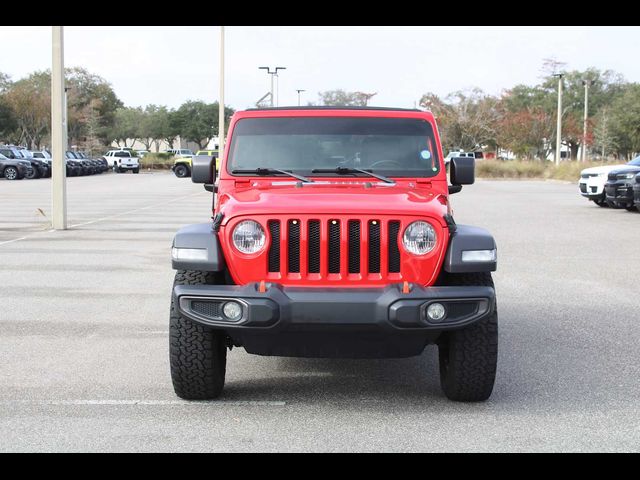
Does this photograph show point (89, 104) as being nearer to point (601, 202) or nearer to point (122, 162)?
point (122, 162)

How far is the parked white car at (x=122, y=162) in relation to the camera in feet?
233

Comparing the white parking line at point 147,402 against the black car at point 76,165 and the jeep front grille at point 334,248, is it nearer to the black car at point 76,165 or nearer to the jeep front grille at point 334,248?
the jeep front grille at point 334,248

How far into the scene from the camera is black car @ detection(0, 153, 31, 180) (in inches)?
1918

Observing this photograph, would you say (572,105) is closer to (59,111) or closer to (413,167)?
(59,111)

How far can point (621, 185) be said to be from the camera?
75.1 feet

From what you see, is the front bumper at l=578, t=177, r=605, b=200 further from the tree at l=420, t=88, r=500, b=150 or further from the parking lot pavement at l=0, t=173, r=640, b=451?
the tree at l=420, t=88, r=500, b=150

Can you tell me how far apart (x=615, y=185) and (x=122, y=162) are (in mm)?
53422

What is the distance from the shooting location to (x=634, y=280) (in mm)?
11227

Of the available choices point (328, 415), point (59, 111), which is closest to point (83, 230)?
point (59, 111)

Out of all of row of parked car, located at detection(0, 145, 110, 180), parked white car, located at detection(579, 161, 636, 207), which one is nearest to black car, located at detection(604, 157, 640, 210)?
parked white car, located at detection(579, 161, 636, 207)

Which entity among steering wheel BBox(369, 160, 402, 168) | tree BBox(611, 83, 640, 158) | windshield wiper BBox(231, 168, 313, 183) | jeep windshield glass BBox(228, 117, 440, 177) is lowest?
windshield wiper BBox(231, 168, 313, 183)

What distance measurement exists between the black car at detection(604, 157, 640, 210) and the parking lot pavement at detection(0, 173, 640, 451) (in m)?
11.6

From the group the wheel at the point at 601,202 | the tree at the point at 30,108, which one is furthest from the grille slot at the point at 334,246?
the tree at the point at 30,108

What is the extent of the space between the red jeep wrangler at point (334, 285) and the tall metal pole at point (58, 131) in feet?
41.0
